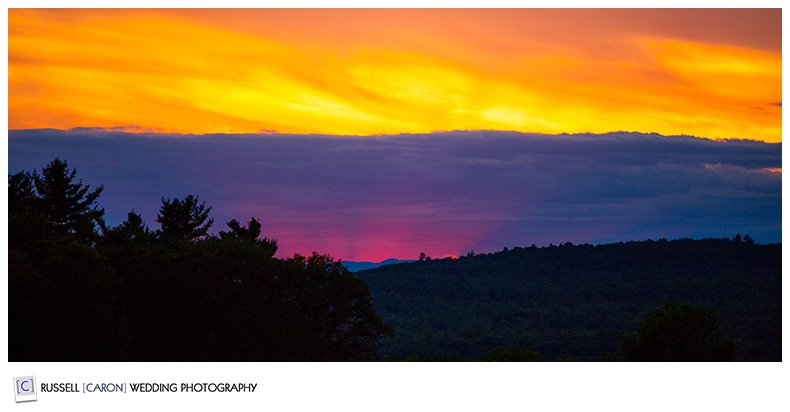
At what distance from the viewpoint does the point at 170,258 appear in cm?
5147

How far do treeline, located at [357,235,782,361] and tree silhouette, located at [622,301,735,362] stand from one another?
693 inches

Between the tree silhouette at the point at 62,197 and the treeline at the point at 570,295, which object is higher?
the tree silhouette at the point at 62,197

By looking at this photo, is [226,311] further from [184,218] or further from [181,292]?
[184,218]

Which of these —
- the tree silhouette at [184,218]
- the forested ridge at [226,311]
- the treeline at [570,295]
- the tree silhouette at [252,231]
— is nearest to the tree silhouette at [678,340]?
the forested ridge at [226,311]

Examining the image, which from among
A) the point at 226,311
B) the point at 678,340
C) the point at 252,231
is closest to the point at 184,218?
the point at 252,231

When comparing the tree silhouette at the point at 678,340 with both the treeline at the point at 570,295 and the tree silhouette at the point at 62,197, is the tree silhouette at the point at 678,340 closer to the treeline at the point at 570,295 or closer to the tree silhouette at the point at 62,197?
the treeline at the point at 570,295

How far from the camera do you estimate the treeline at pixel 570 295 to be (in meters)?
93.0

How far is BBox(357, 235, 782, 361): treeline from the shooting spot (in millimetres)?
93000

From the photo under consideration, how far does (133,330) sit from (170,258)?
5.41 m
